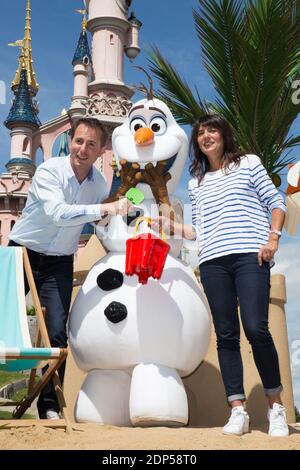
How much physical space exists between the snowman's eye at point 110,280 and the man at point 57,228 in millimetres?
240

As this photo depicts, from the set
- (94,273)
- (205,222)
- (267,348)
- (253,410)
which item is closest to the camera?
(267,348)

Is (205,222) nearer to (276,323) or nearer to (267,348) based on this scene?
(267,348)

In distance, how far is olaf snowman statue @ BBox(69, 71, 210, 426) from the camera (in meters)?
3.12

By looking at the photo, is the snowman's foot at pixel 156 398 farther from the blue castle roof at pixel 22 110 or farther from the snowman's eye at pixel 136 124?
the blue castle roof at pixel 22 110

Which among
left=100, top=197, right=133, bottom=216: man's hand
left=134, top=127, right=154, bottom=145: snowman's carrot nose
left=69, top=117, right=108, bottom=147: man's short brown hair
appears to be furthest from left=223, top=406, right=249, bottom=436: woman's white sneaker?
left=69, top=117, right=108, bottom=147: man's short brown hair

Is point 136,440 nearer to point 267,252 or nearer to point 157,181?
point 267,252

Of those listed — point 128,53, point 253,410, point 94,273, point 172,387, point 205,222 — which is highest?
point 128,53

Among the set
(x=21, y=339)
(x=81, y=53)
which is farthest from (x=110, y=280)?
(x=81, y=53)

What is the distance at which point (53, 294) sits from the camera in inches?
134

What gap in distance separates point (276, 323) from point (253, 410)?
0.65m

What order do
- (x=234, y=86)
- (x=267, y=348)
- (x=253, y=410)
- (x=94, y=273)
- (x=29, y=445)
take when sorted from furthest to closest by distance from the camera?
(x=234, y=86) < (x=253, y=410) < (x=94, y=273) < (x=267, y=348) < (x=29, y=445)

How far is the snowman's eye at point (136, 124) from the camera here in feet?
11.9

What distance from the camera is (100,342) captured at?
3.21 metres

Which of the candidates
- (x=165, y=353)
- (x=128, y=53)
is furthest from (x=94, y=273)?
(x=128, y=53)
